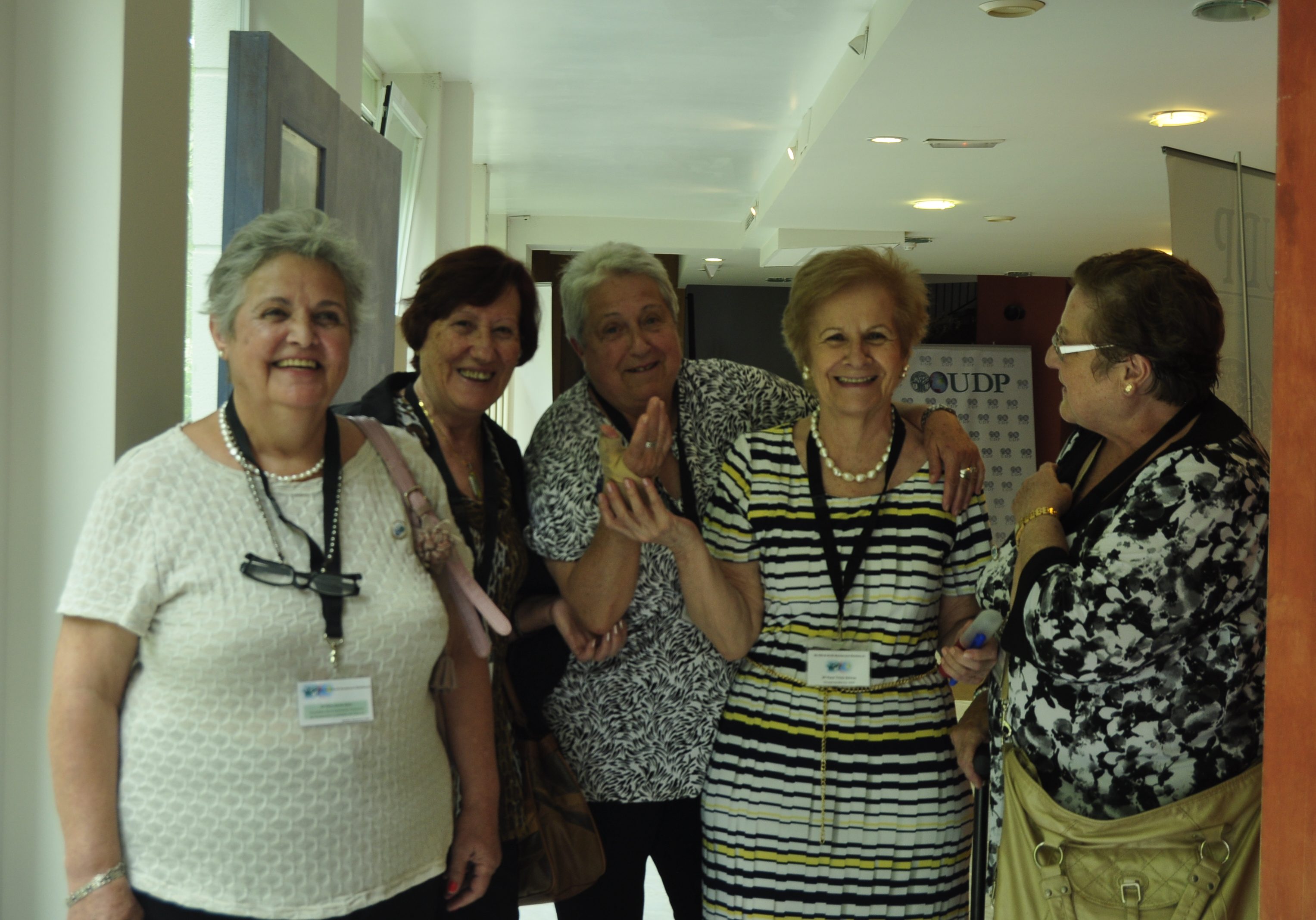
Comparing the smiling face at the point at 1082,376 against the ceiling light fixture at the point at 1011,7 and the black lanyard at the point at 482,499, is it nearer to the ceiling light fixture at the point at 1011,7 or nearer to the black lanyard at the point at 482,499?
the black lanyard at the point at 482,499

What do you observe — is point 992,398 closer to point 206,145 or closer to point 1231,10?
point 1231,10

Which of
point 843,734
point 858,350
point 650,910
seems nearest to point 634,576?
point 843,734

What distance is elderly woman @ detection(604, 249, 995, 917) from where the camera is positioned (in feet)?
→ 6.86

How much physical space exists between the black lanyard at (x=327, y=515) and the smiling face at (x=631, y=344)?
726mm

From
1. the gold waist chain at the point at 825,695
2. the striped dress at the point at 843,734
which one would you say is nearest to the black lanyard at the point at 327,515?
the striped dress at the point at 843,734

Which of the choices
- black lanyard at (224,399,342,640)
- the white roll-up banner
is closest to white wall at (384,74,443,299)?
the white roll-up banner

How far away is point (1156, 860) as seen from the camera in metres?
1.79

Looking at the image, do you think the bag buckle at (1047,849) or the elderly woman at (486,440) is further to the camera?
the elderly woman at (486,440)

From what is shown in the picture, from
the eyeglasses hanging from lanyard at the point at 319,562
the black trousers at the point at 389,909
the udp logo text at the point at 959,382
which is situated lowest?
the black trousers at the point at 389,909

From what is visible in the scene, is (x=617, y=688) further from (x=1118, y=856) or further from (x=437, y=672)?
(x=1118, y=856)

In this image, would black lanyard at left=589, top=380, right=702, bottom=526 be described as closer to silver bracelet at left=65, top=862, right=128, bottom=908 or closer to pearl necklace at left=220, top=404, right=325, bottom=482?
pearl necklace at left=220, top=404, right=325, bottom=482

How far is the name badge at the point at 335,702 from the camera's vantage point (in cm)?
160

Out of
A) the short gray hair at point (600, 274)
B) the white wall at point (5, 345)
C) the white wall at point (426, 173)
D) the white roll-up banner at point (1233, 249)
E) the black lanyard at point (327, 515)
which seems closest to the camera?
the black lanyard at point (327, 515)

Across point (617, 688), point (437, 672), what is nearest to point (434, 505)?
point (437, 672)
